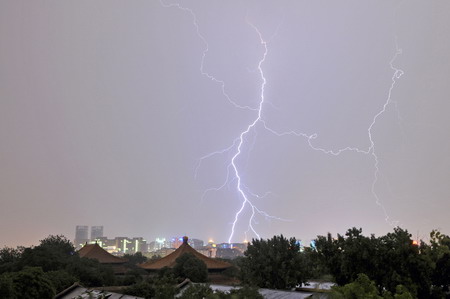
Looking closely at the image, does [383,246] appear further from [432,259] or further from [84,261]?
[84,261]

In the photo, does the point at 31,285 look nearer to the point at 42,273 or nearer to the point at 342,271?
the point at 42,273

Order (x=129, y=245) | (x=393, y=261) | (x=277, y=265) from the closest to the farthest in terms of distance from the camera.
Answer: (x=393, y=261), (x=277, y=265), (x=129, y=245)

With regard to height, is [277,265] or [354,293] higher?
[277,265]

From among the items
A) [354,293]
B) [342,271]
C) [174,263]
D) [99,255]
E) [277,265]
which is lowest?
[354,293]

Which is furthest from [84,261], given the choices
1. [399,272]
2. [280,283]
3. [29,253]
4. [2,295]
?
[399,272]

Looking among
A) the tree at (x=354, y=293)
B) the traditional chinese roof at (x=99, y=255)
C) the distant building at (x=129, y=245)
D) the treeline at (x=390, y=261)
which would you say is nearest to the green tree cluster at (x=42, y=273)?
the traditional chinese roof at (x=99, y=255)

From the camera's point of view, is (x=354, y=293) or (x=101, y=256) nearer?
(x=354, y=293)

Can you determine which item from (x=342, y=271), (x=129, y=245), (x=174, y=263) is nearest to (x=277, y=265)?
(x=342, y=271)

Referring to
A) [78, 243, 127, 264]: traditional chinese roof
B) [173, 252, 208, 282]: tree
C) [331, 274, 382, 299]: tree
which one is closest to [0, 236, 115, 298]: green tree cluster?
[78, 243, 127, 264]: traditional chinese roof
